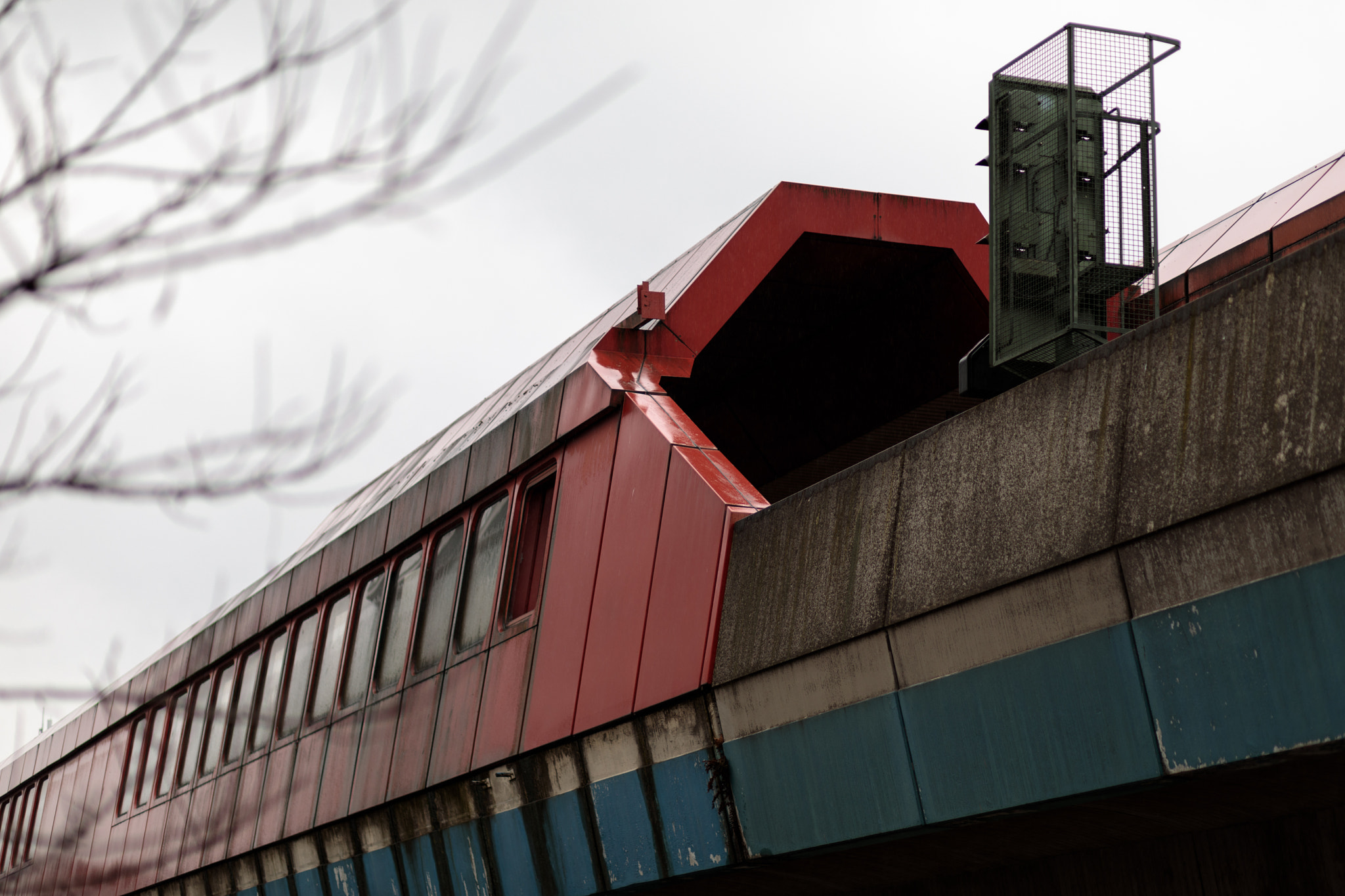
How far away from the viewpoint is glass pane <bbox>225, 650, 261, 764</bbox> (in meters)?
17.7

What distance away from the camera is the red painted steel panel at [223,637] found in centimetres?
1891

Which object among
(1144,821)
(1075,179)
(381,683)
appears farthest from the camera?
(381,683)

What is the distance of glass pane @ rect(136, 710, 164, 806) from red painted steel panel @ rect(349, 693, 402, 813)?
852 centimetres

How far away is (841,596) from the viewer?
298 inches

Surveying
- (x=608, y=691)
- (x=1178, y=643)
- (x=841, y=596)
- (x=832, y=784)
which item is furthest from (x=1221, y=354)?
(x=608, y=691)

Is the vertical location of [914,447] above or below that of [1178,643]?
above

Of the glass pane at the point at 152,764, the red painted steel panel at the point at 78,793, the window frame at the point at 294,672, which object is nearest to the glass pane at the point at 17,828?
the red painted steel panel at the point at 78,793

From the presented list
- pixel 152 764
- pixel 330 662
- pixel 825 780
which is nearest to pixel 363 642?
pixel 330 662

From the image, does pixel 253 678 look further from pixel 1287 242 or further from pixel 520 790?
pixel 1287 242

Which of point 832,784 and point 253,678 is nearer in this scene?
point 832,784

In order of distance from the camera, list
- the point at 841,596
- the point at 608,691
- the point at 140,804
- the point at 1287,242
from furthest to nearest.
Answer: the point at 140,804
the point at 1287,242
the point at 608,691
the point at 841,596

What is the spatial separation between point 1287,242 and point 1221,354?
542 cm

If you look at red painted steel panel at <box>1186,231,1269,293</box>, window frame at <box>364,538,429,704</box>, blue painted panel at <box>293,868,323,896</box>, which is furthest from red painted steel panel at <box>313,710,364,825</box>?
red painted steel panel at <box>1186,231,1269,293</box>

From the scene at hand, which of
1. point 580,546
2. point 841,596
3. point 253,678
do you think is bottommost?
point 841,596
